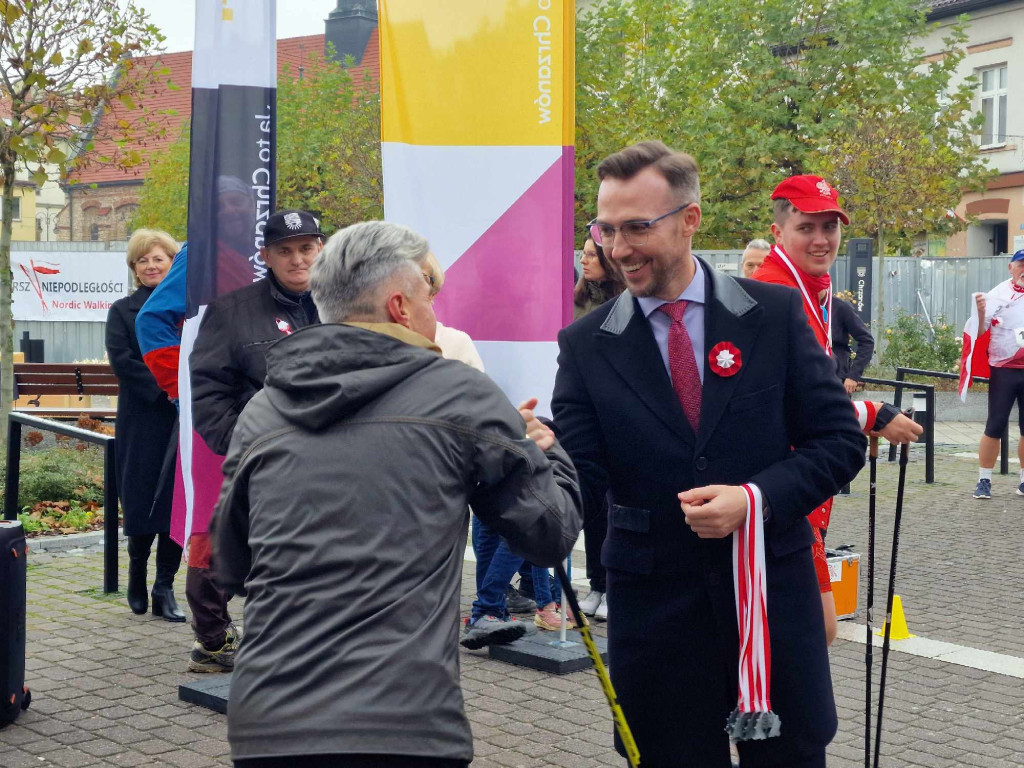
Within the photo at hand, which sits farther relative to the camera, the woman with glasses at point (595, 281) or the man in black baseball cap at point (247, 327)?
the woman with glasses at point (595, 281)

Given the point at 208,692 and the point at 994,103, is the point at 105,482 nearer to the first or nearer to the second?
the point at 208,692

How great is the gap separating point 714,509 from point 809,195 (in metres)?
1.82

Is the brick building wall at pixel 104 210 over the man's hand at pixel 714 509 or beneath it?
over

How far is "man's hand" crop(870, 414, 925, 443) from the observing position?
338 centimetres

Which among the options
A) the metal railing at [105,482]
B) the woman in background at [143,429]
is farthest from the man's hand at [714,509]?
the metal railing at [105,482]

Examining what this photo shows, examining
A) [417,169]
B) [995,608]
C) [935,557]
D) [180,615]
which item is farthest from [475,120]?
[935,557]

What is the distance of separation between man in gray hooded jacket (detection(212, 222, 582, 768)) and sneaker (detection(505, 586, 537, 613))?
4.64m

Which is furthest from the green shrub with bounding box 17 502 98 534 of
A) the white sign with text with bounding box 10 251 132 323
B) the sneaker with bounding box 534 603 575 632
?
the white sign with text with bounding box 10 251 132 323

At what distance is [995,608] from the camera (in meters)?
7.55

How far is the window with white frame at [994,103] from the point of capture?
34.2m

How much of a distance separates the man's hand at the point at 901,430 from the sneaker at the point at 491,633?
3285 millimetres

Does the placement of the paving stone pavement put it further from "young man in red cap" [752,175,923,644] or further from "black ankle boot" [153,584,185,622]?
"young man in red cap" [752,175,923,644]

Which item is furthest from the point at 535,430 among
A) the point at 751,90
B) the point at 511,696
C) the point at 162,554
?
the point at 751,90

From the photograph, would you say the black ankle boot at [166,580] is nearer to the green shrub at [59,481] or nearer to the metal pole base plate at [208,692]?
the metal pole base plate at [208,692]
